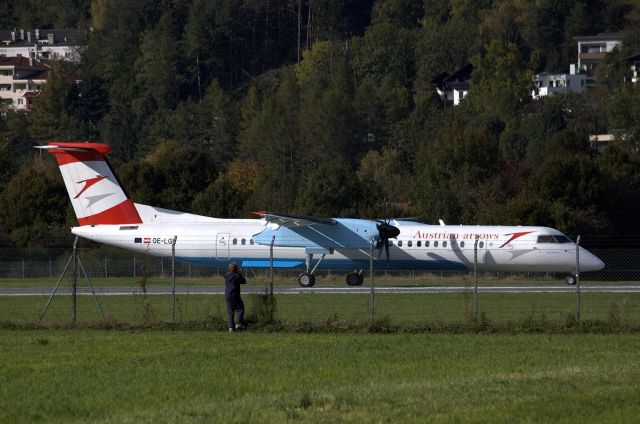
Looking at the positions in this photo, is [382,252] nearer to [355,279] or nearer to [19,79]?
[355,279]

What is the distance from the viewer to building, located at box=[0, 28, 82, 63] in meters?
181

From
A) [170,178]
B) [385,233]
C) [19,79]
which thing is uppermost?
[19,79]

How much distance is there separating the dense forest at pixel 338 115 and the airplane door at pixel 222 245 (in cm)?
1611

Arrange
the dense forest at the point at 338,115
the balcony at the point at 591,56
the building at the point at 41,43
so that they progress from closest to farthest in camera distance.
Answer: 1. the dense forest at the point at 338,115
2. the balcony at the point at 591,56
3. the building at the point at 41,43

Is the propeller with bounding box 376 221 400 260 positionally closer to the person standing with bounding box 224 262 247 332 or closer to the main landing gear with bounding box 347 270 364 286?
the main landing gear with bounding box 347 270 364 286

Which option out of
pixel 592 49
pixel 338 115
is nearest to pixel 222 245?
pixel 338 115

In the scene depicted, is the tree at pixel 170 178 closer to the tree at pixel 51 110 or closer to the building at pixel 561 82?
the tree at pixel 51 110

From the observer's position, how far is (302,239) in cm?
4506

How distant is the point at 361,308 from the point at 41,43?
162488 mm

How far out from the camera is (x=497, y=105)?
421 ft

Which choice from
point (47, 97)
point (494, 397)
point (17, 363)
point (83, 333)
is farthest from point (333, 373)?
point (47, 97)

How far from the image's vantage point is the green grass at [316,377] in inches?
594

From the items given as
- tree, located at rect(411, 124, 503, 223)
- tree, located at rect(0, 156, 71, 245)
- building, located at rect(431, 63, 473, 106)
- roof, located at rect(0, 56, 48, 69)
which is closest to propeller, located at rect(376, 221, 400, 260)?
tree, located at rect(411, 124, 503, 223)

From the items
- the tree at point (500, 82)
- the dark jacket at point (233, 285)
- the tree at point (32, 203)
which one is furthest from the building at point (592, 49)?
the dark jacket at point (233, 285)
